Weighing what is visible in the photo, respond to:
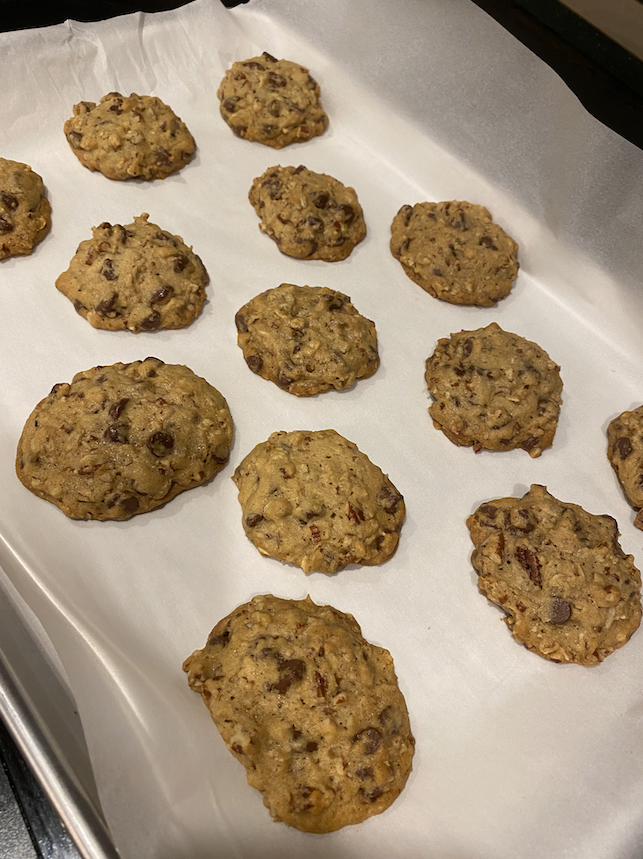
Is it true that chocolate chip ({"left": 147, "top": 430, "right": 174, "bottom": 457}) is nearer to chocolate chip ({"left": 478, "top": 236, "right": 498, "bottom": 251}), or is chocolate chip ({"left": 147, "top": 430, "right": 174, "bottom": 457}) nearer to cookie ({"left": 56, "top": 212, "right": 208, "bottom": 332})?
cookie ({"left": 56, "top": 212, "right": 208, "bottom": 332})

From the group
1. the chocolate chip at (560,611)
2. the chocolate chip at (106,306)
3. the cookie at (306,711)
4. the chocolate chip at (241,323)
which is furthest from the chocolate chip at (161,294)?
the chocolate chip at (560,611)

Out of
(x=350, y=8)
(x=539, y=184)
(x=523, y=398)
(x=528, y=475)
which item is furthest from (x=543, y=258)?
(x=350, y=8)

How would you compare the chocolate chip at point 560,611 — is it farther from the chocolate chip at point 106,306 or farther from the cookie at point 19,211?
the cookie at point 19,211

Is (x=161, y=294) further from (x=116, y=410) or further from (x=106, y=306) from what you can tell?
(x=116, y=410)

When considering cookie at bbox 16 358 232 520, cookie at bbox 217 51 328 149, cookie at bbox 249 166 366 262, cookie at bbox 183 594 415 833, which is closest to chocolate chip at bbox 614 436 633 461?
cookie at bbox 183 594 415 833

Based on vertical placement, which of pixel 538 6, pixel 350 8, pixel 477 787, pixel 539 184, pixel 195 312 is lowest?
pixel 477 787

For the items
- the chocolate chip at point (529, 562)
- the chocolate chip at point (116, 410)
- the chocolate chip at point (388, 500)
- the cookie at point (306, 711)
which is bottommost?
the cookie at point (306, 711)

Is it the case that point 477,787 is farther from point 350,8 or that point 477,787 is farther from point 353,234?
point 350,8
